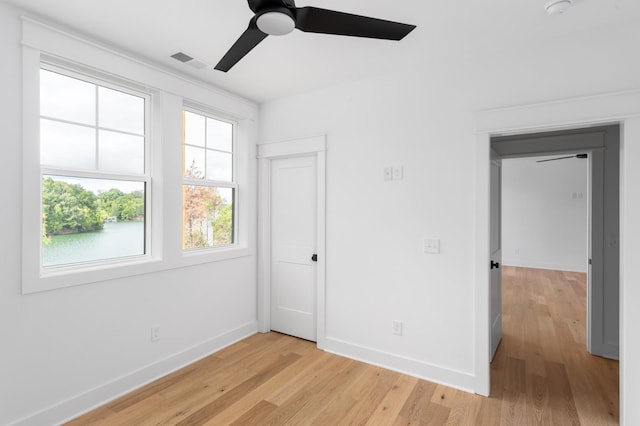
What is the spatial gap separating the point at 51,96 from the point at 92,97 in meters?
0.26

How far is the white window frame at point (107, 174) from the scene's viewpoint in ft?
7.33

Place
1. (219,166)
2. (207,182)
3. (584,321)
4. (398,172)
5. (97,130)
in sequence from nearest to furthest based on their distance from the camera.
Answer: (97,130) < (398,172) < (207,182) < (219,166) < (584,321)

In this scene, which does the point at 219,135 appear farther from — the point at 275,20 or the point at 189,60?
the point at 275,20

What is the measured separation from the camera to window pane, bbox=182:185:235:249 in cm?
320

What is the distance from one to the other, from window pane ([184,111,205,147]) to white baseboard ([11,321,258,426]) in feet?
6.63

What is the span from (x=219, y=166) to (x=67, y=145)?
1.41 m

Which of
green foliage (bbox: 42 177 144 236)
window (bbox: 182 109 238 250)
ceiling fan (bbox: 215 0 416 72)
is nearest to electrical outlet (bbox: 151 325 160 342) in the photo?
window (bbox: 182 109 238 250)

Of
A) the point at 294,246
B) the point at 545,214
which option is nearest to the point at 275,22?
the point at 294,246

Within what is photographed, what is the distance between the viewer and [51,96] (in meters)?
2.27

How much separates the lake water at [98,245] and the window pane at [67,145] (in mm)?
515

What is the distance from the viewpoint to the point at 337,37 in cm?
234

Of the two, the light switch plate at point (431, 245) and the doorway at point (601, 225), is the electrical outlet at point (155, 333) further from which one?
the doorway at point (601, 225)

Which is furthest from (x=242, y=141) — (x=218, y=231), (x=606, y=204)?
(x=606, y=204)

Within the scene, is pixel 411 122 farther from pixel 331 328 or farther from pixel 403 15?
→ pixel 331 328
